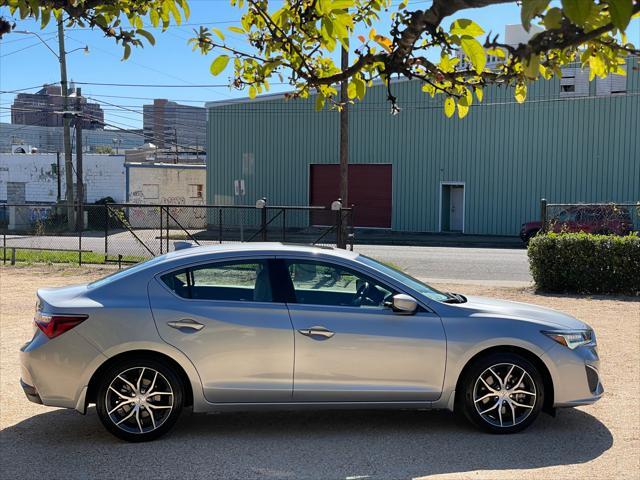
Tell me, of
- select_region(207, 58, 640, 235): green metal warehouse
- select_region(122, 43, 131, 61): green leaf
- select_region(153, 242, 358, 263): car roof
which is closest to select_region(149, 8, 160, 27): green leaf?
select_region(122, 43, 131, 61): green leaf

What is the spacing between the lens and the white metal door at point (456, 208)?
36.8 metres

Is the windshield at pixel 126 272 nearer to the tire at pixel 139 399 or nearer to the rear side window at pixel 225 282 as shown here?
the rear side window at pixel 225 282

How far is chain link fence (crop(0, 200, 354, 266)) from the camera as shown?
58.6 feet

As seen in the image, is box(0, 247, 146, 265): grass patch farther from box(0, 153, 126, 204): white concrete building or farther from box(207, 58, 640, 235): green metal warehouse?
box(0, 153, 126, 204): white concrete building

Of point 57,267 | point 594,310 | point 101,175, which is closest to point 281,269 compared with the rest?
point 594,310

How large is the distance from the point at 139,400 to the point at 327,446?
147cm

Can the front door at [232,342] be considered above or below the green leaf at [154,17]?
below

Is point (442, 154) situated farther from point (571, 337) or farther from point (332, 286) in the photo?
point (332, 286)

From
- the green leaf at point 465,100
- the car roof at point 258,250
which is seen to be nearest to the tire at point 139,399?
the car roof at point 258,250

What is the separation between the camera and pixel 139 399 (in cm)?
543

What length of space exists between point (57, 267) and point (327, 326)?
607 inches

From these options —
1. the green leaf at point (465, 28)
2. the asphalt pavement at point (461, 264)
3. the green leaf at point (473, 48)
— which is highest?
the green leaf at point (465, 28)

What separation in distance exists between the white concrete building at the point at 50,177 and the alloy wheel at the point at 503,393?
43.6m

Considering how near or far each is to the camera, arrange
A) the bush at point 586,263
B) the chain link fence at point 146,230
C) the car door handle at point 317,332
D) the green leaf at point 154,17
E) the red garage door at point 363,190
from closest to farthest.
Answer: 1. the car door handle at point 317,332
2. the green leaf at point 154,17
3. the bush at point 586,263
4. the chain link fence at point 146,230
5. the red garage door at point 363,190
